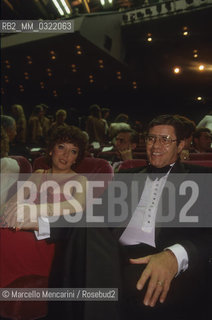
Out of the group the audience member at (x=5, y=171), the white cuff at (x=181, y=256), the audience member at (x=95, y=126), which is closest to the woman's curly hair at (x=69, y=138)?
the audience member at (x=5, y=171)

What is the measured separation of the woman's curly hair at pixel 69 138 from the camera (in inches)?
98.0

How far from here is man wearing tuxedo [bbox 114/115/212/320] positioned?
1271 mm

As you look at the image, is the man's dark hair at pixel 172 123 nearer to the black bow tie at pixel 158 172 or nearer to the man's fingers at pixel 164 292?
the black bow tie at pixel 158 172

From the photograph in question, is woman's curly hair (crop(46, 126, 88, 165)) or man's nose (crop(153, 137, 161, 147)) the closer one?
man's nose (crop(153, 137, 161, 147))

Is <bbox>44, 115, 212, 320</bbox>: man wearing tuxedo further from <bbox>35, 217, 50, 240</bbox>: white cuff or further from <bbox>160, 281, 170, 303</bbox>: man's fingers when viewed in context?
<bbox>35, 217, 50, 240</bbox>: white cuff

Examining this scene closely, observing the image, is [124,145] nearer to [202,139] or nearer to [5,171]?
[202,139]

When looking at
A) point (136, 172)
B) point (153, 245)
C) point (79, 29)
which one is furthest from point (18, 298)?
point (79, 29)

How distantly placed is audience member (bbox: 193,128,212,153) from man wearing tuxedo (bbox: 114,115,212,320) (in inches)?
60.3

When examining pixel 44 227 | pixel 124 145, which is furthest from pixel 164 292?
pixel 124 145

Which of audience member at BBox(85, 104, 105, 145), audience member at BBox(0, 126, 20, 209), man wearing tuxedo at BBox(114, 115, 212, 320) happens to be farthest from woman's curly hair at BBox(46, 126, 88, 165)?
audience member at BBox(85, 104, 105, 145)

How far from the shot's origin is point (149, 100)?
1408 centimetres

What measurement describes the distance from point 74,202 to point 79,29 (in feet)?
24.0

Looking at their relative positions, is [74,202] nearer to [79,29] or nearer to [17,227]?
[17,227]

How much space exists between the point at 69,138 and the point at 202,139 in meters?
1.63
